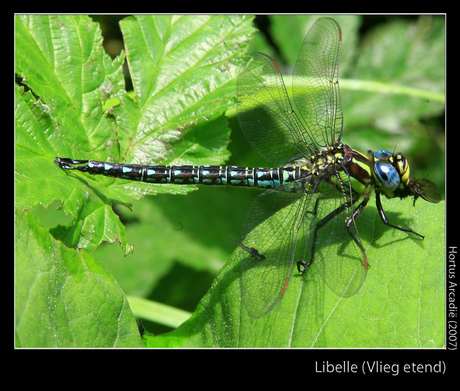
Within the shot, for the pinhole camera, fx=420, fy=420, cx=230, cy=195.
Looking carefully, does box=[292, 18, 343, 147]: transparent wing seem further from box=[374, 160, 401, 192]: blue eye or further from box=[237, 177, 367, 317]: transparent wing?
box=[237, 177, 367, 317]: transparent wing

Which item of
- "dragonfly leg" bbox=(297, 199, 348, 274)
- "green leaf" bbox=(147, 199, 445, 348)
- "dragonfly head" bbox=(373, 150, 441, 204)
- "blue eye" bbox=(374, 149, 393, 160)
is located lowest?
"green leaf" bbox=(147, 199, 445, 348)

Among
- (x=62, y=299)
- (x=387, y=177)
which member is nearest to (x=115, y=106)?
(x=62, y=299)

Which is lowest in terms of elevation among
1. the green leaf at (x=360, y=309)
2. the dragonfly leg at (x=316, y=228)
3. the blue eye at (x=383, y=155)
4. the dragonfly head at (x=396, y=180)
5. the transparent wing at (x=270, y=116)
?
the green leaf at (x=360, y=309)

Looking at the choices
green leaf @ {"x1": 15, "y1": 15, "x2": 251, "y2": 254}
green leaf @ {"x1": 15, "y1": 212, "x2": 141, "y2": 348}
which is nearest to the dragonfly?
green leaf @ {"x1": 15, "y1": 15, "x2": 251, "y2": 254}

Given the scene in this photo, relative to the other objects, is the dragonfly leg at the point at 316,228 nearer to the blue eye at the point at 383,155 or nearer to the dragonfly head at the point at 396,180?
the dragonfly head at the point at 396,180

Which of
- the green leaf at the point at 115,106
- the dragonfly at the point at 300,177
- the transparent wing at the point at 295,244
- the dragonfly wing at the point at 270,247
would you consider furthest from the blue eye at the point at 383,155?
the green leaf at the point at 115,106

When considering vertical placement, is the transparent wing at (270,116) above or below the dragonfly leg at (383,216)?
above

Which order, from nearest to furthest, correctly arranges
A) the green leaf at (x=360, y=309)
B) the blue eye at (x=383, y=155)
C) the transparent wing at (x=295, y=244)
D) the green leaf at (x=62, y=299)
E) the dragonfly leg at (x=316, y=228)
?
the green leaf at (x=62, y=299)
the green leaf at (x=360, y=309)
the transparent wing at (x=295, y=244)
the dragonfly leg at (x=316, y=228)
the blue eye at (x=383, y=155)
